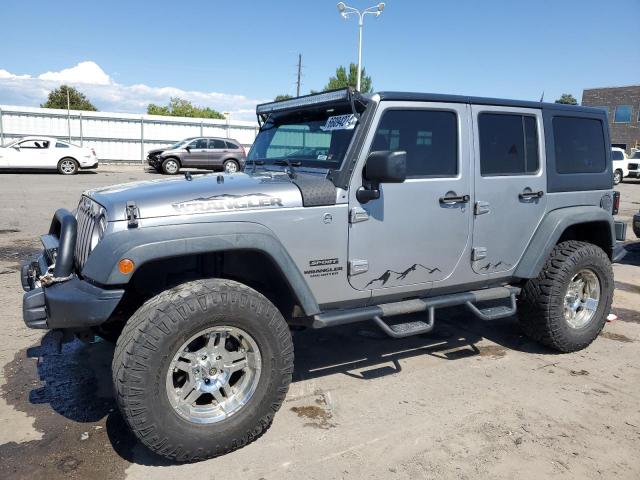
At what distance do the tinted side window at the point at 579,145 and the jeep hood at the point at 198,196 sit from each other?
257 cm

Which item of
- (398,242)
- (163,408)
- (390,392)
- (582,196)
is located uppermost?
(582,196)

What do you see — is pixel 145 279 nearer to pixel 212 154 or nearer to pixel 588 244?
pixel 588 244

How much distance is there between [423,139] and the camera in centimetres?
377

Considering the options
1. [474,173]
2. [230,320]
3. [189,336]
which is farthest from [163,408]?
[474,173]

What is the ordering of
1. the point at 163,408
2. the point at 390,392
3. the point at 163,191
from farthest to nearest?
the point at 390,392 < the point at 163,191 < the point at 163,408

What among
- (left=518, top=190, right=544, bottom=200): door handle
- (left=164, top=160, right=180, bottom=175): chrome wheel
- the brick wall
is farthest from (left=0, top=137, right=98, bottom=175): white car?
the brick wall

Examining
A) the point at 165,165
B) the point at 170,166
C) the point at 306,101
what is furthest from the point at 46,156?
the point at 306,101

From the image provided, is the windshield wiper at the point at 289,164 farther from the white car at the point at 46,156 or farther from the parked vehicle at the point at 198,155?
the white car at the point at 46,156

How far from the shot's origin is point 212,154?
2247 centimetres

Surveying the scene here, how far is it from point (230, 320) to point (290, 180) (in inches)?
40.4

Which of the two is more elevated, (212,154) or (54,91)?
(54,91)

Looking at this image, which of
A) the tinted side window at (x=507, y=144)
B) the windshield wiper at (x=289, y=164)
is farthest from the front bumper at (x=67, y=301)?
the tinted side window at (x=507, y=144)

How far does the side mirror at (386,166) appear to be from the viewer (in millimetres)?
3223

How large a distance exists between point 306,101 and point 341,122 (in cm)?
49
